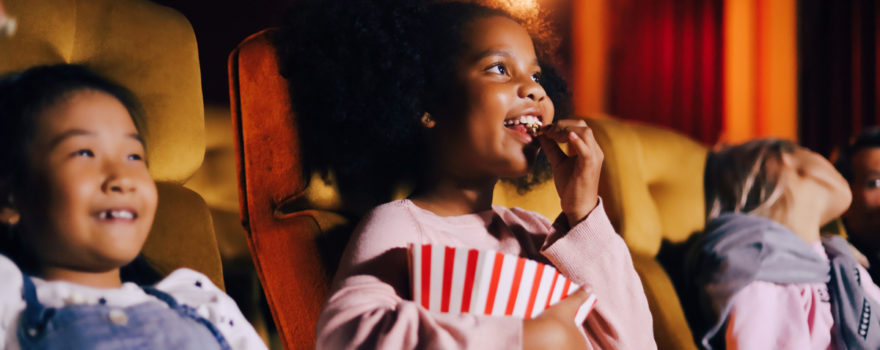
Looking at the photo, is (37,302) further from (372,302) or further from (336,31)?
(336,31)

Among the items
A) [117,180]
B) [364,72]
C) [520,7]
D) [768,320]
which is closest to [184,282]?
[117,180]

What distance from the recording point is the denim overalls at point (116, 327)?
52cm

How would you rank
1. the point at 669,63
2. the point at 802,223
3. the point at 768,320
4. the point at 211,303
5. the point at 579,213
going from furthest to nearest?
the point at 669,63, the point at 802,223, the point at 768,320, the point at 579,213, the point at 211,303

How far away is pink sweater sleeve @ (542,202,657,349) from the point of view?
2.72 feet

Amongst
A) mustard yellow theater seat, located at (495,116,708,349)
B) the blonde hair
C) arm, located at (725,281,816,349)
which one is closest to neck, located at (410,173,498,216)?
mustard yellow theater seat, located at (495,116,708,349)

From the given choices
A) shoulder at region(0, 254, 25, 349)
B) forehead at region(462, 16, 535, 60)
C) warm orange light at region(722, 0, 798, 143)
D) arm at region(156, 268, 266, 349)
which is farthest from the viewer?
warm orange light at region(722, 0, 798, 143)

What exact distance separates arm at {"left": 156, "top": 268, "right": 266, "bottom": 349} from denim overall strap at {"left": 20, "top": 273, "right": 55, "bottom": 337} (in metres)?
0.11

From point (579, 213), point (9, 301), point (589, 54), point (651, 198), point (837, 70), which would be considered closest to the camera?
point (9, 301)

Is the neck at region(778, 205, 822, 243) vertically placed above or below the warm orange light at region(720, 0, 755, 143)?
above

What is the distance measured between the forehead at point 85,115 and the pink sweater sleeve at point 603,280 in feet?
1.60

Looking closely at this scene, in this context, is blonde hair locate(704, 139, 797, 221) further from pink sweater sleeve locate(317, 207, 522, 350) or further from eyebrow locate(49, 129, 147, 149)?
eyebrow locate(49, 129, 147, 149)

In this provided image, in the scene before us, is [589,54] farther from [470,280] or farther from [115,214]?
[115,214]

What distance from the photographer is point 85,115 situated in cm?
56

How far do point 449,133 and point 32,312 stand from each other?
1.60ft
